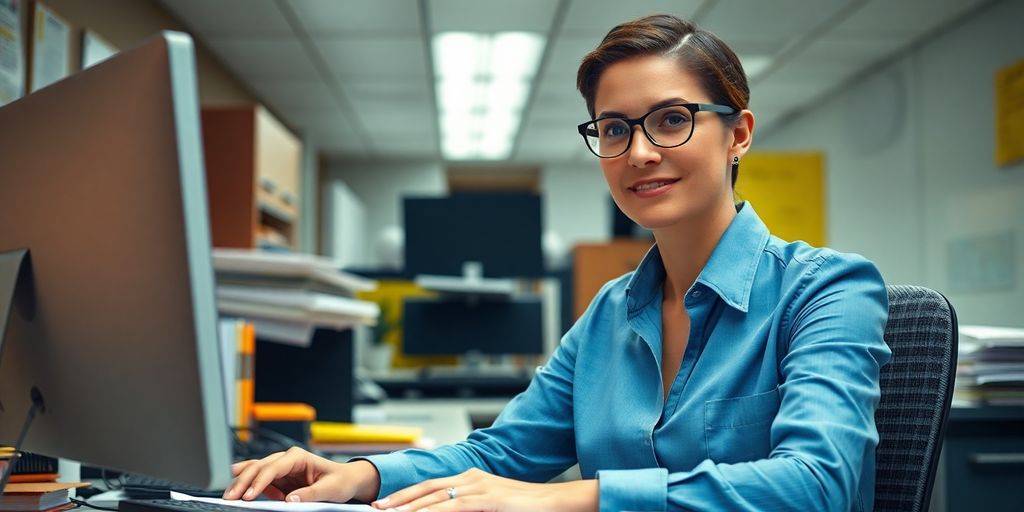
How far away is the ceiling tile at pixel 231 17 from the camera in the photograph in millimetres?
3807

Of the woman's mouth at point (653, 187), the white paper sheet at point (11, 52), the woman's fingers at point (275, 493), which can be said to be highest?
the white paper sheet at point (11, 52)

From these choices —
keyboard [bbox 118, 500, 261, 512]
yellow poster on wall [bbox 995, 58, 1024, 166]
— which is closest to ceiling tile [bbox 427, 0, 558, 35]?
yellow poster on wall [bbox 995, 58, 1024, 166]

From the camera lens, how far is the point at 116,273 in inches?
23.6

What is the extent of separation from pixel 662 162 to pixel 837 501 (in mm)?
393

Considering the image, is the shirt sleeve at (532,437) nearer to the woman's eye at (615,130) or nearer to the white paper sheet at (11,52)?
the woman's eye at (615,130)

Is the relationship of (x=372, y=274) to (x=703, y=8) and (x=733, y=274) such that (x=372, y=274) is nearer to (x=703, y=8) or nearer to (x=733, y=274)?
(x=703, y=8)

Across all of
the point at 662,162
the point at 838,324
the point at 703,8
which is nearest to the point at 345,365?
the point at 662,162

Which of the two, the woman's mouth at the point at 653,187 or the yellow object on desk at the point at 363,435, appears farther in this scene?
the yellow object on desk at the point at 363,435

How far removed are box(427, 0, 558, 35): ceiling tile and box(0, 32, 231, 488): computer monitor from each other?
323cm

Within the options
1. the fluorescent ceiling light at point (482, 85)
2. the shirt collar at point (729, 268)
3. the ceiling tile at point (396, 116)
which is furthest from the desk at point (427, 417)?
the ceiling tile at point (396, 116)

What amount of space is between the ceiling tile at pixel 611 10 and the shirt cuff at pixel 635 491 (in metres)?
3.33

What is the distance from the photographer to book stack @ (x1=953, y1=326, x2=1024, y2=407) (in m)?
1.73

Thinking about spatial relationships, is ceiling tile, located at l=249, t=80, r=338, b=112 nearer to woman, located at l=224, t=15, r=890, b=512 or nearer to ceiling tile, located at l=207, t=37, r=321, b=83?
ceiling tile, located at l=207, t=37, r=321, b=83

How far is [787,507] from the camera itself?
680 millimetres
